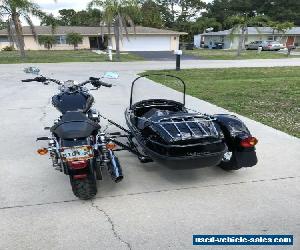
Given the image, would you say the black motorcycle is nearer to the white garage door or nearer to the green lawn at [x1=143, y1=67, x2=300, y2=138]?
Answer: the green lawn at [x1=143, y1=67, x2=300, y2=138]

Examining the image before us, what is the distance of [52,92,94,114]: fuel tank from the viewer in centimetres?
455

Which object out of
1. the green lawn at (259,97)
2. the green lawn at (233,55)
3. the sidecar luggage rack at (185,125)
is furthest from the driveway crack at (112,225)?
the green lawn at (233,55)

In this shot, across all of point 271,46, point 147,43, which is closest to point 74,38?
point 147,43

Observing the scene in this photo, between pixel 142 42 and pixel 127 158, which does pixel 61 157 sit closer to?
pixel 127 158

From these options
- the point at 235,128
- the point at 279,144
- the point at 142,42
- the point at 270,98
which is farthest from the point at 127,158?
the point at 142,42

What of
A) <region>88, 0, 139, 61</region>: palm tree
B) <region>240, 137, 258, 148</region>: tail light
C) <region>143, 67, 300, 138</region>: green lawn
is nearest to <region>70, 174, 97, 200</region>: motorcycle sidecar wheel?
<region>240, 137, 258, 148</region>: tail light

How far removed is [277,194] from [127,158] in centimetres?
229

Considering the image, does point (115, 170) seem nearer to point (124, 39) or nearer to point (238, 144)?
point (238, 144)

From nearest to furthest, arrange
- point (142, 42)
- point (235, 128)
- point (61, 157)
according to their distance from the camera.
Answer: point (61, 157) < point (235, 128) < point (142, 42)

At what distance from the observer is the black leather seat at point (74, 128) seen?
3549 millimetres

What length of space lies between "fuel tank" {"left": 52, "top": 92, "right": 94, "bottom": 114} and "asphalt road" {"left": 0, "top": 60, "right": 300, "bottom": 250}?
96 centimetres

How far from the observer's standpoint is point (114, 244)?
10.3 ft

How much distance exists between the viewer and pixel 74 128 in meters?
3.59

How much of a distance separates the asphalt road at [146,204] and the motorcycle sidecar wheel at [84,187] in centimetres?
11
